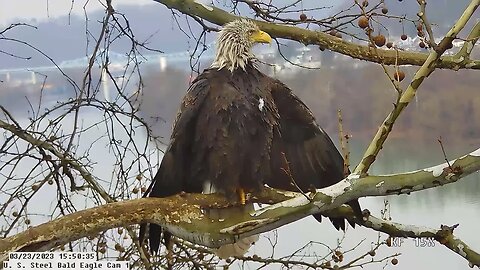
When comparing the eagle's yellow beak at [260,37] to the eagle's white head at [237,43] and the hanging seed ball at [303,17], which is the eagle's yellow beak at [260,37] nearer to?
the eagle's white head at [237,43]

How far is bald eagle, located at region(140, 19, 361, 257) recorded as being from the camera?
3.61 ft

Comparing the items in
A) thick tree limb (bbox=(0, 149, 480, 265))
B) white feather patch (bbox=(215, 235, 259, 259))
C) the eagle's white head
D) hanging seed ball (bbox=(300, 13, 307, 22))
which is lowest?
thick tree limb (bbox=(0, 149, 480, 265))

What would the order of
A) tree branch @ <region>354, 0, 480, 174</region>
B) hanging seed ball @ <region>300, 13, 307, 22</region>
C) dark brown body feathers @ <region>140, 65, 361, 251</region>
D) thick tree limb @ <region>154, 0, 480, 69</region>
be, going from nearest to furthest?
tree branch @ <region>354, 0, 480, 174</region>, dark brown body feathers @ <region>140, 65, 361, 251</region>, thick tree limb @ <region>154, 0, 480, 69</region>, hanging seed ball @ <region>300, 13, 307, 22</region>

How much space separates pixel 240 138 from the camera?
1101mm

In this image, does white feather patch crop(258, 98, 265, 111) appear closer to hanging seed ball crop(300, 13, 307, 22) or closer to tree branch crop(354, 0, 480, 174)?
tree branch crop(354, 0, 480, 174)

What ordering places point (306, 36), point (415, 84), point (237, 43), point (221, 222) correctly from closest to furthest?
point (415, 84), point (221, 222), point (237, 43), point (306, 36)

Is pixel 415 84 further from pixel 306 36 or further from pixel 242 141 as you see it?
pixel 306 36

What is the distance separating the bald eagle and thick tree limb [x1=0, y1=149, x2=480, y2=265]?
69 millimetres

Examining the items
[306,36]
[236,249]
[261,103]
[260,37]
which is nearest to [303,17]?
[306,36]

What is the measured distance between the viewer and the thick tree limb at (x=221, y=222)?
0.98m

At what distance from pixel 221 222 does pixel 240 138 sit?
0.14 metres

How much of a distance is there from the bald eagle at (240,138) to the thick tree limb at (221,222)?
69mm

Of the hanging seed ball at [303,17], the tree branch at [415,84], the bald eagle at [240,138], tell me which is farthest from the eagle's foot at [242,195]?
the hanging seed ball at [303,17]

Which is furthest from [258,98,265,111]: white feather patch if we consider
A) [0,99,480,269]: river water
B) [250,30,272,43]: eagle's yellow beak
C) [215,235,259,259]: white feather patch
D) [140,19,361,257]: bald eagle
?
[0,99,480,269]: river water
